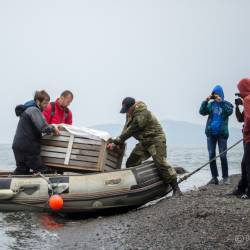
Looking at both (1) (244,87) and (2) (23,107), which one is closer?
(1) (244,87)

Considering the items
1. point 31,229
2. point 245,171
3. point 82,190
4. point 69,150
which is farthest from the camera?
point 69,150

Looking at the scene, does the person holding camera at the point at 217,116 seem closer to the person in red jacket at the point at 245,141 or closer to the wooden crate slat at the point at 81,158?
the person in red jacket at the point at 245,141

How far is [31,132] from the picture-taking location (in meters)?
10.3

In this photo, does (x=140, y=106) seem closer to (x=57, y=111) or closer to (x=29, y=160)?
(x=57, y=111)

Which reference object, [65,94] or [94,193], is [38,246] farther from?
[65,94]

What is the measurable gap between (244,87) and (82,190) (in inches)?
140

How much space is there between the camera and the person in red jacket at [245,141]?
899cm

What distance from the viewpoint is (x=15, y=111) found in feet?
34.4

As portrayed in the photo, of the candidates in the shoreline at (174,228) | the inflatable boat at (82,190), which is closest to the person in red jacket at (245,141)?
the shoreline at (174,228)

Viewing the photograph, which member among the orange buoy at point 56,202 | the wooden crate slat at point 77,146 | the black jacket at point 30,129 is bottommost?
the orange buoy at point 56,202

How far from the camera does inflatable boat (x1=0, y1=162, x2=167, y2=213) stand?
9898 mm

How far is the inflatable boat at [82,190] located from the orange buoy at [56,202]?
27 centimetres

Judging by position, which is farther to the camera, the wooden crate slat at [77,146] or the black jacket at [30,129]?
the wooden crate slat at [77,146]

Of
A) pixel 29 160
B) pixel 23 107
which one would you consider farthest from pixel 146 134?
pixel 23 107
